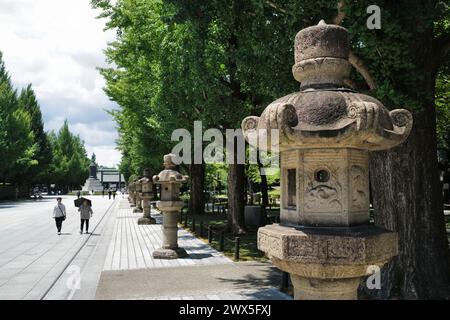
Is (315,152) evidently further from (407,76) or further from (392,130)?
(407,76)

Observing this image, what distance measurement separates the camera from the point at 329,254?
4594 millimetres

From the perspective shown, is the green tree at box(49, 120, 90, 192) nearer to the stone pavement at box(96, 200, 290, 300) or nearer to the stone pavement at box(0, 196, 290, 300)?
the stone pavement at box(0, 196, 290, 300)

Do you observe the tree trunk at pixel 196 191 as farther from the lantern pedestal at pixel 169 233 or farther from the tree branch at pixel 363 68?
the tree branch at pixel 363 68


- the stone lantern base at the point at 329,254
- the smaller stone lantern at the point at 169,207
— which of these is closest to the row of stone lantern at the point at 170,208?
the smaller stone lantern at the point at 169,207

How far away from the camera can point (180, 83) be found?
17500mm

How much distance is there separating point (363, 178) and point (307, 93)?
Answer: 1283mm

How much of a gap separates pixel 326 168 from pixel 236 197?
15737 millimetres

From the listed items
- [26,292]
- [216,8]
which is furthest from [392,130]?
[26,292]

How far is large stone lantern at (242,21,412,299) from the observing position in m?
4.54

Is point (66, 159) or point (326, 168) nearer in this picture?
point (326, 168)

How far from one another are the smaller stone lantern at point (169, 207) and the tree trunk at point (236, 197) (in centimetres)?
563

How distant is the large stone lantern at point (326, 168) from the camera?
454cm
